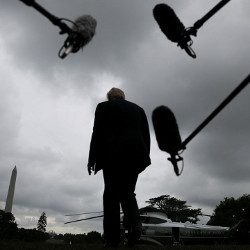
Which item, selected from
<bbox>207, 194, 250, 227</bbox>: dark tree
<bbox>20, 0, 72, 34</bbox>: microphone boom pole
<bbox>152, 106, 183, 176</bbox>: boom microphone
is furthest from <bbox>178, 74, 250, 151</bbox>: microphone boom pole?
<bbox>207, 194, 250, 227</bbox>: dark tree

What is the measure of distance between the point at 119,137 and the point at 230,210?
54629 mm

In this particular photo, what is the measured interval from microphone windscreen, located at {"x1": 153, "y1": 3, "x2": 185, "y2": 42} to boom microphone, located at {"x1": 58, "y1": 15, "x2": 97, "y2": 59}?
684 millimetres

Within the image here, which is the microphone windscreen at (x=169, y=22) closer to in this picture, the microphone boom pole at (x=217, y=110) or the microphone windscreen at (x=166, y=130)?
the microphone windscreen at (x=166, y=130)

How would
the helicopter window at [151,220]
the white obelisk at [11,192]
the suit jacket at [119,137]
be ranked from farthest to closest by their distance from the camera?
the white obelisk at [11,192] < the helicopter window at [151,220] < the suit jacket at [119,137]

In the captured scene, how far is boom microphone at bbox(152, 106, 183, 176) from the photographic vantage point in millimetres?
2469

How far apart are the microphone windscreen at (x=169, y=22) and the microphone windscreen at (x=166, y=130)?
64 cm

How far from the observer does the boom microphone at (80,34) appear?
214cm

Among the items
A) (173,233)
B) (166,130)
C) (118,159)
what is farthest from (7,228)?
(166,130)

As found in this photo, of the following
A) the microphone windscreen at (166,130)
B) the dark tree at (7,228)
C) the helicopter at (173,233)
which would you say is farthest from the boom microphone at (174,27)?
the helicopter at (173,233)

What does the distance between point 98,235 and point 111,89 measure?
343 inches

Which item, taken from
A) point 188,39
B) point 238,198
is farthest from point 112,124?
point 238,198

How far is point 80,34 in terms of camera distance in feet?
7.14

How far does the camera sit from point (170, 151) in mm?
2479

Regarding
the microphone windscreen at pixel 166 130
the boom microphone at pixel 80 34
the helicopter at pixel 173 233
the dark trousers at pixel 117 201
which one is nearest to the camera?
the boom microphone at pixel 80 34
